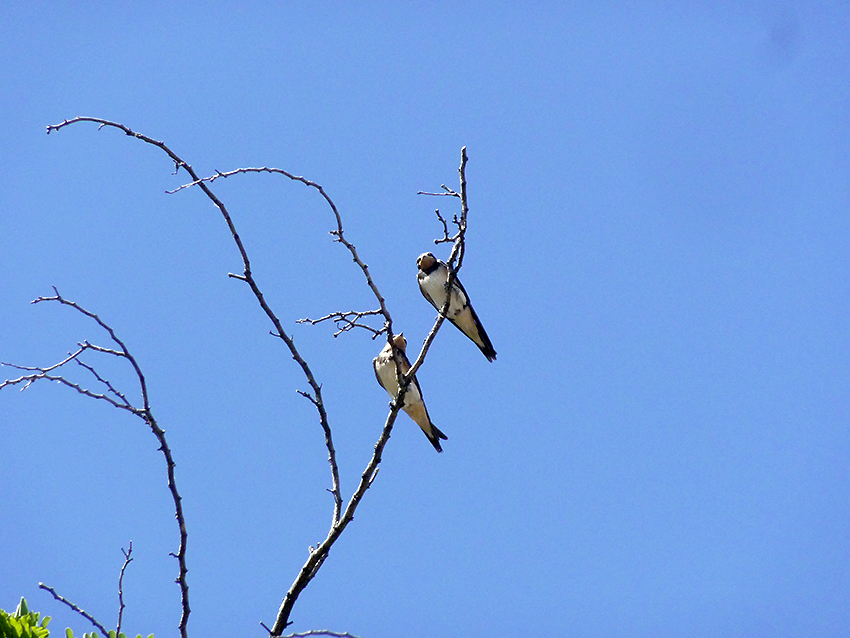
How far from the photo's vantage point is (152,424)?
2.71 meters

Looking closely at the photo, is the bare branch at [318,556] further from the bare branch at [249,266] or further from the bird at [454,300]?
the bird at [454,300]

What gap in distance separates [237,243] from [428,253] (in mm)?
5810

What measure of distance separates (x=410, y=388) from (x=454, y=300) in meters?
1.31

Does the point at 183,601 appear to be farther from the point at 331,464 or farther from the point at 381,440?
the point at 381,440

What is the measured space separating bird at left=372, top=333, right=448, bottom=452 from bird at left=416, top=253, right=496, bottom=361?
100 cm

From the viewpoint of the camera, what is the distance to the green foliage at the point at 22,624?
11.3ft

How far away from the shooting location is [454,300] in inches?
330

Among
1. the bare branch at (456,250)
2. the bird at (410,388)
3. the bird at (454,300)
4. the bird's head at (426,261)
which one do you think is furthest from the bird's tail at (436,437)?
the bare branch at (456,250)

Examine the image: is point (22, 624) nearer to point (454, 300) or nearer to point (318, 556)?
point (318, 556)

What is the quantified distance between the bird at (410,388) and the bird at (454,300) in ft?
3.28

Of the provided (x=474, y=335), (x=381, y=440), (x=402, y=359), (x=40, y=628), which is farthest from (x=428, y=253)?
(x=40, y=628)

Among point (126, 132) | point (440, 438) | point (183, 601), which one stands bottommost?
point (183, 601)

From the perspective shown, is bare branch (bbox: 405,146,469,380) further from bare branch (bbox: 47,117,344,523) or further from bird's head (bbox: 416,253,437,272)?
bird's head (bbox: 416,253,437,272)

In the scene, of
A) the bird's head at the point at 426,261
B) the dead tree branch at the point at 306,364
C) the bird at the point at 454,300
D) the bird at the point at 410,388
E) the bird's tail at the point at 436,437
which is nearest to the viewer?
the dead tree branch at the point at 306,364
